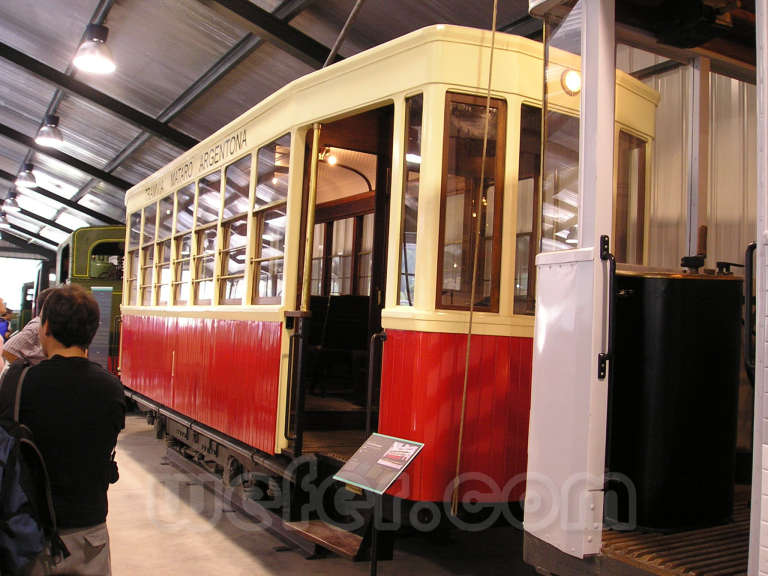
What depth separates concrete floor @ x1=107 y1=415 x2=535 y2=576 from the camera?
4.42m

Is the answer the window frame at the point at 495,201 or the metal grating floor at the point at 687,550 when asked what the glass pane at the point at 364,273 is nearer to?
the window frame at the point at 495,201

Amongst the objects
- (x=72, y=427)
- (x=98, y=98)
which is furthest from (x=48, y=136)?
(x=72, y=427)

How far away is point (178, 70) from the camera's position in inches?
436

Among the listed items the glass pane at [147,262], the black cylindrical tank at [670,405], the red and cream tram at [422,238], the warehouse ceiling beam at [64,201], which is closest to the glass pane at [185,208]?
the red and cream tram at [422,238]

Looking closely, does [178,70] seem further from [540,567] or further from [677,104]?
[540,567]

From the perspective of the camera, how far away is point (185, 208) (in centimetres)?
663

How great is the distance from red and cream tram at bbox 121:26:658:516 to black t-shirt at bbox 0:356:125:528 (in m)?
1.50

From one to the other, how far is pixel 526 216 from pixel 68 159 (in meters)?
16.9

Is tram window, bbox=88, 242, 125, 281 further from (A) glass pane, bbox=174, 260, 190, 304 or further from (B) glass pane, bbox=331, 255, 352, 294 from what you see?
(B) glass pane, bbox=331, 255, 352, 294

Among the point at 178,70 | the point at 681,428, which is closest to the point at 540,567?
the point at 681,428

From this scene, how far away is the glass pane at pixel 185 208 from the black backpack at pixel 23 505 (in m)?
4.47

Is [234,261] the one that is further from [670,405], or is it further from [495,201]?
[670,405]

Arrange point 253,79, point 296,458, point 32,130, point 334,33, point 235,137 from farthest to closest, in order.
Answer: point 32,130
point 253,79
point 334,33
point 235,137
point 296,458

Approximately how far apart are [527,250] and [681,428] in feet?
4.00
